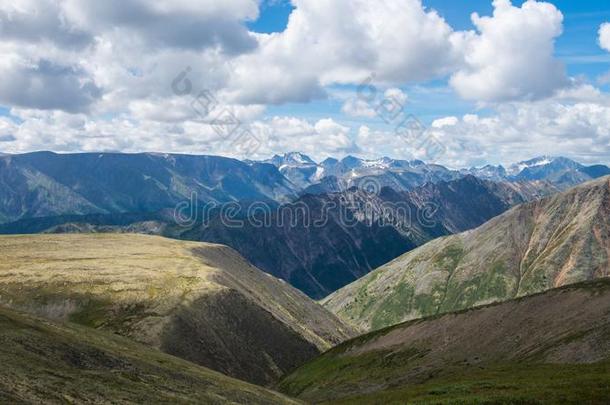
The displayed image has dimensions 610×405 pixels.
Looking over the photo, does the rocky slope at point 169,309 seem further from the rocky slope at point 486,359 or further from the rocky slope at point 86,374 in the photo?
the rocky slope at point 86,374

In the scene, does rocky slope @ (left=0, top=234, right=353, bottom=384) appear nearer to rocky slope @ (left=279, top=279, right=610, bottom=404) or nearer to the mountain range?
the mountain range

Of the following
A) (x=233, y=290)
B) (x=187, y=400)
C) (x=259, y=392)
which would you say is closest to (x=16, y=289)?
(x=233, y=290)

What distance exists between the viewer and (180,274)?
17225 centimetres

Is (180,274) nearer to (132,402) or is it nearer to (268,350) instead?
(268,350)

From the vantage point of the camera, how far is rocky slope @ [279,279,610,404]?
181 feet

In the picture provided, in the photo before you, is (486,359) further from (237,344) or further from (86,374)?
(237,344)

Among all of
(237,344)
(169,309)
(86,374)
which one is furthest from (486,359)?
(169,309)

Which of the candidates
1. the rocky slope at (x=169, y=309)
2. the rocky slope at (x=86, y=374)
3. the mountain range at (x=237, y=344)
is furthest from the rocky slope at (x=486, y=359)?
the rocky slope at (x=86, y=374)

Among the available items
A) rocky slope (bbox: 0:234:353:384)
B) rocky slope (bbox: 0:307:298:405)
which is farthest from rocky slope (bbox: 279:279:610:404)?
rocky slope (bbox: 0:307:298:405)

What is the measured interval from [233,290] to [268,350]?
23.4 meters

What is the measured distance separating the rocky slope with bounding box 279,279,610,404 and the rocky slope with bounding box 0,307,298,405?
2117cm

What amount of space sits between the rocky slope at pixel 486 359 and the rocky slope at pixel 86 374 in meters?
21.2

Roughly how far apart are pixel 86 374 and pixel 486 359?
198 ft

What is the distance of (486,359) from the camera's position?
8600cm
